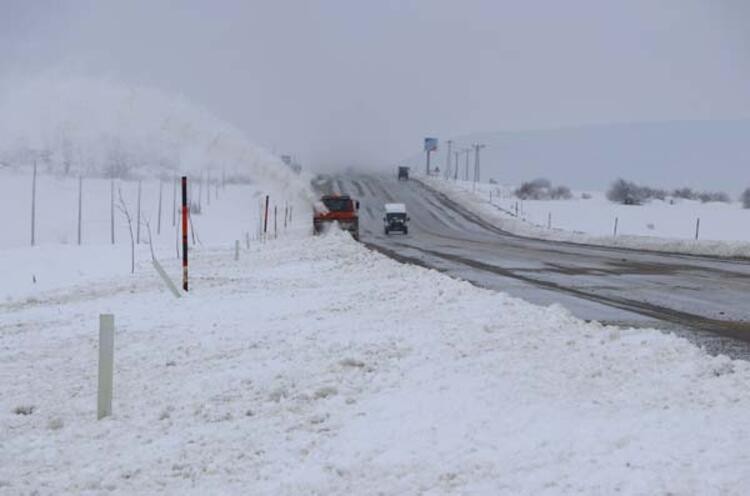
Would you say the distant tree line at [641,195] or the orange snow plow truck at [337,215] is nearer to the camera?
the orange snow plow truck at [337,215]

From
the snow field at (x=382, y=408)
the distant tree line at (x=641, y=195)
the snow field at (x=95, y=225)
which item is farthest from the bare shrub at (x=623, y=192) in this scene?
the snow field at (x=382, y=408)

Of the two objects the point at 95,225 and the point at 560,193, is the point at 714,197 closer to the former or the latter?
the point at 560,193

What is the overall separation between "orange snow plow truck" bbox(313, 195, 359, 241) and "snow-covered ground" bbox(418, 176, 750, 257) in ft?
38.6

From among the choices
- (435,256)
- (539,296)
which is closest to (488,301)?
(539,296)

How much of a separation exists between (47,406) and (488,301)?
6.28 m

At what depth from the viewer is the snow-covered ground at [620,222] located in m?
39.1

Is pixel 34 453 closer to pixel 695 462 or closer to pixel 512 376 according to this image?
pixel 512 376

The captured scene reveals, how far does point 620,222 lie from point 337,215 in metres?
33.9

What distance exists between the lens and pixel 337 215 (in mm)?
42781

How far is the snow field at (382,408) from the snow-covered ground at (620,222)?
26347 millimetres

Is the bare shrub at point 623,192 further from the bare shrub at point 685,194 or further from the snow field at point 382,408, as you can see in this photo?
the snow field at point 382,408

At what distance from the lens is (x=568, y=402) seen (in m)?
6.69

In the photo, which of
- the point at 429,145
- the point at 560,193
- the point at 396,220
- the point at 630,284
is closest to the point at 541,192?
the point at 560,193

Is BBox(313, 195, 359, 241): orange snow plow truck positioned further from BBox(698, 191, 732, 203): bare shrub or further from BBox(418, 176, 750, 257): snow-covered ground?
BBox(698, 191, 732, 203): bare shrub
